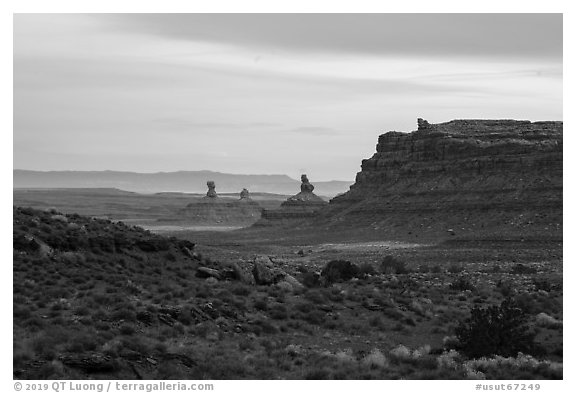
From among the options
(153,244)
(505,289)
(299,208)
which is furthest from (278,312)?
(299,208)

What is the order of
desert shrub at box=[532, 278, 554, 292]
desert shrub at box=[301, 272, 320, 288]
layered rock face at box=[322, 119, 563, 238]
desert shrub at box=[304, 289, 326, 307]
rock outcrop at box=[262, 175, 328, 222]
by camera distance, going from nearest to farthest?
desert shrub at box=[304, 289, 326, 307]
desert shrub at box=[301, 272, 320, 288]
desert shrub at box=[532, 278, 554, 292]
layered rock face at box=[322, 119, 563, 238]
rock outcrop at box=[262, 175, 328, 222]

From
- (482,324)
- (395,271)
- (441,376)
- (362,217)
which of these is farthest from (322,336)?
(362,217)

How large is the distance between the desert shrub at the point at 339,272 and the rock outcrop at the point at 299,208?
8519cm

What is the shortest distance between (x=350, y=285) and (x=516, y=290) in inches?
293

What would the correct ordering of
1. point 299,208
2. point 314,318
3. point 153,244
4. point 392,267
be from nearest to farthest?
point 314,318
point 153,244
point 392,267
point 299,208

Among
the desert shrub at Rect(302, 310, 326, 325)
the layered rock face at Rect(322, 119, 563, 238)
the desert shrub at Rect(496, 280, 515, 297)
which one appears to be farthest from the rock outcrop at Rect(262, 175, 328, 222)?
the desert shrub at Rect(302, 310, 326, 325)

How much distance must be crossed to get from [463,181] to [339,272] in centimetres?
5877

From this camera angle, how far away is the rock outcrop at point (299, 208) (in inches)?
5182

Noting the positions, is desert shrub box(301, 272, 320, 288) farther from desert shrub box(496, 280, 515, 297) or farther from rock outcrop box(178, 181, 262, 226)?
rock outcrop box(178, 181, 262, 226)

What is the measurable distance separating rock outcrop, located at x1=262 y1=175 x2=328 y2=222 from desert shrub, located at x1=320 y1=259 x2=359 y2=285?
85194 millimetres

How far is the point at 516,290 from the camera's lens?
3853cm

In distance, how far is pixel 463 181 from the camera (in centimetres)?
9500

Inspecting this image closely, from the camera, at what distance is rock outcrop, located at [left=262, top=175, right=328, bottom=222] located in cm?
13162

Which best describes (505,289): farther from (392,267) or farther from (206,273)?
(206,273)
